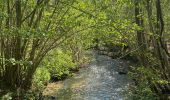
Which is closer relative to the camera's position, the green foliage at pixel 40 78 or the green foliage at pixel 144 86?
the green foliage at pixel 144 86

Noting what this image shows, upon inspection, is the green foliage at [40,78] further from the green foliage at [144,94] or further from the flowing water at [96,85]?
the green foliage at [144,94]

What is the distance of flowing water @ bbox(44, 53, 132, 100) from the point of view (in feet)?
69.8

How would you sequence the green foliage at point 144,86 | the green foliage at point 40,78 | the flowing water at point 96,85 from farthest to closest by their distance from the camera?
the flowing water at point 96,85
the green foliage at point 40,78
the green foliage at point 144,86

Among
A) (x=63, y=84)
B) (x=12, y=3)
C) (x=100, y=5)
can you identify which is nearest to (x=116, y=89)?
(x=63, y=84)

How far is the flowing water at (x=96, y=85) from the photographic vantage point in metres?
21.3

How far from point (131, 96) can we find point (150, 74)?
159 inches

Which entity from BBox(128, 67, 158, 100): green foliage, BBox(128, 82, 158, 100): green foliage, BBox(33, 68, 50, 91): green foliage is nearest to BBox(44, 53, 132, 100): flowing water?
BBox(128, 82, 158, 100): green foliage

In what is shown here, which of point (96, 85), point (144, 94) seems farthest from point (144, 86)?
point (96, 85)

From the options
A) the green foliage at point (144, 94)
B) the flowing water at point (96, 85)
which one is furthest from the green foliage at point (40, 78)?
the green foliage at point (144, 94)

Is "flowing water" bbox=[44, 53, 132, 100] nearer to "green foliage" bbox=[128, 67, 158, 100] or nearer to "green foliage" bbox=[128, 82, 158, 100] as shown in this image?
"green foliage" bbox=[128, 82, 158, 100]

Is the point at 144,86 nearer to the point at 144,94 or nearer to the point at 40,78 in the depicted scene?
the point at 144,94

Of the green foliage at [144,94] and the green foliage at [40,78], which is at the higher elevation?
the green foliage at [40,78]

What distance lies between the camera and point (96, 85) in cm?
2522

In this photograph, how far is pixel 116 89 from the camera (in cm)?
2345
